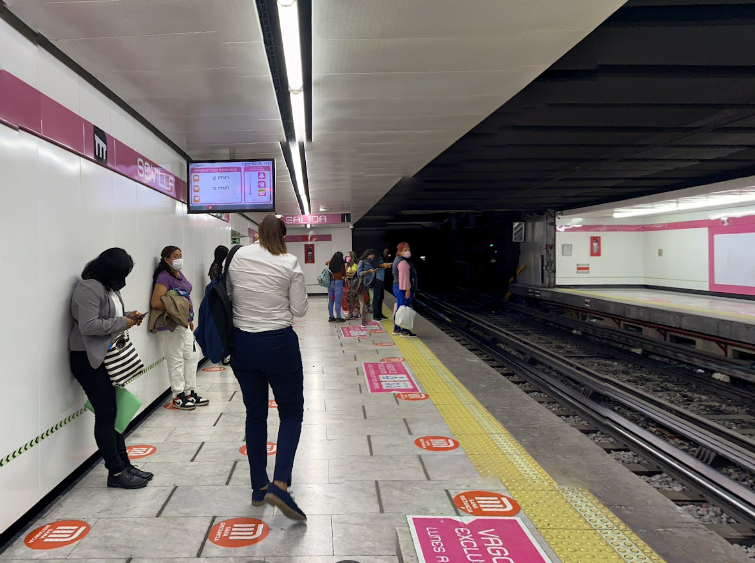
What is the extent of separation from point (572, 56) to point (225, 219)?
7153 millimetres

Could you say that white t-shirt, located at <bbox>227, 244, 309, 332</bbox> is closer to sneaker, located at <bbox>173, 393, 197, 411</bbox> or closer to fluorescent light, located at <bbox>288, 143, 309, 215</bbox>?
sneaker, located at <bbox>173, 393, 197, 411</bbox>

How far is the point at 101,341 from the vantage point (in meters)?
3.48

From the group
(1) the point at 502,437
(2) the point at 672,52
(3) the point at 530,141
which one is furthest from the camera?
(3) the point at 530,141

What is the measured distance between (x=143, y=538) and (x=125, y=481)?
2.55ft

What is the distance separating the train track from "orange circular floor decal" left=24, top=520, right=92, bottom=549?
4.18 metres

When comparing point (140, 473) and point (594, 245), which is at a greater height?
point (594, 245)

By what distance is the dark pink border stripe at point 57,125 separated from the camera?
297cm

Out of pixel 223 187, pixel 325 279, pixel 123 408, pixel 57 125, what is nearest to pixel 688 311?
pixel 325 279

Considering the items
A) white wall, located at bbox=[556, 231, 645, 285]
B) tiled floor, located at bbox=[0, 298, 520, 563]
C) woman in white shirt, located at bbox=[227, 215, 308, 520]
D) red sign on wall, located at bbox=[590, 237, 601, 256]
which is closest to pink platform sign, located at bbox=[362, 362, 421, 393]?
tiled floor, located at bbox=[0, 298, 520, 563]

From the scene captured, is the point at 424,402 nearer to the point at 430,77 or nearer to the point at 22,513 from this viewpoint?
the point at 430,77

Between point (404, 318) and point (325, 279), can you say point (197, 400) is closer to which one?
point (404, 318)

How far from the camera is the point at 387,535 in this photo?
292cm

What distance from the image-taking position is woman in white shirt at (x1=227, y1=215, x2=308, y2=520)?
308cm

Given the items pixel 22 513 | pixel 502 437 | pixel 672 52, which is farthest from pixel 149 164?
pixel 672 52
